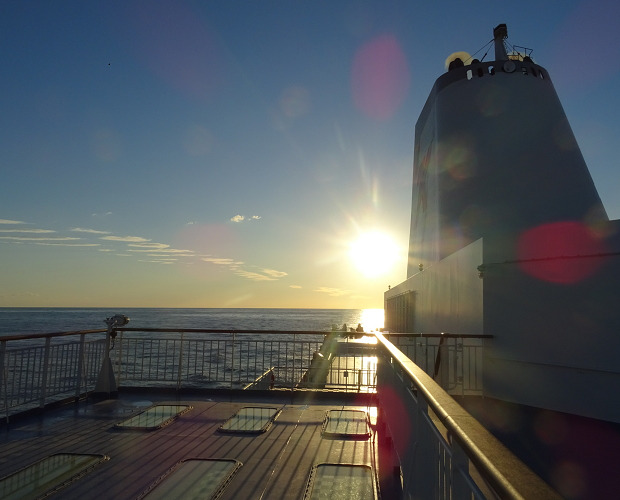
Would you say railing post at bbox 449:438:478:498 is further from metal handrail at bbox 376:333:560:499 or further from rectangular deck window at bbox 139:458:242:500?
rectangular deck window at bbox 139:458:242:500

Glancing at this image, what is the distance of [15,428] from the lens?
19.7ft

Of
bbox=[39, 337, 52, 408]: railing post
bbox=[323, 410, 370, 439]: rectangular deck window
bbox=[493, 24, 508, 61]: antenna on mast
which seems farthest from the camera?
bbox=[493, 24, 508, 61]: antenna on mast

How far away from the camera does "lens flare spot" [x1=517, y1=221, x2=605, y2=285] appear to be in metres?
7.23

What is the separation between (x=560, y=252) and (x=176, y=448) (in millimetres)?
6913

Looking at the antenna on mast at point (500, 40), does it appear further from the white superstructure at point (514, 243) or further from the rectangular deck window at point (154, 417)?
the rectangular deck window at point (154, 417)

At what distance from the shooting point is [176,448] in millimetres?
5074

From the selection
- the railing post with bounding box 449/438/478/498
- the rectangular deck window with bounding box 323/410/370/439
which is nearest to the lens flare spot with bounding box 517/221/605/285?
the rectangular deck window with bounding box 323/410/370/439

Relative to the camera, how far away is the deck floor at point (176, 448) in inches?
159

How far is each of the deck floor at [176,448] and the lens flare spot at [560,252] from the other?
13.2 ft

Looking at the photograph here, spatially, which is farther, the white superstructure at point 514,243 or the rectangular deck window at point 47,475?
the white superstructure at point 514,243

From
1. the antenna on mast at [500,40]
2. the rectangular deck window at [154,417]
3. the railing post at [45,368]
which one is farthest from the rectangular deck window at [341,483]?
the antenna on mast at [500,40]

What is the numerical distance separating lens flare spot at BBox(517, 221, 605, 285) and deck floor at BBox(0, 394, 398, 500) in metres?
4.04

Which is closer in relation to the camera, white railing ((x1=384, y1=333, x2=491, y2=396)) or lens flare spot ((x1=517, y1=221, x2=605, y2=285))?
lens flare spot ((x1=517, y1=221, x2=605, y2=285))

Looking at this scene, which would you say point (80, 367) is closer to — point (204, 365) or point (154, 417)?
point (154, 417)
